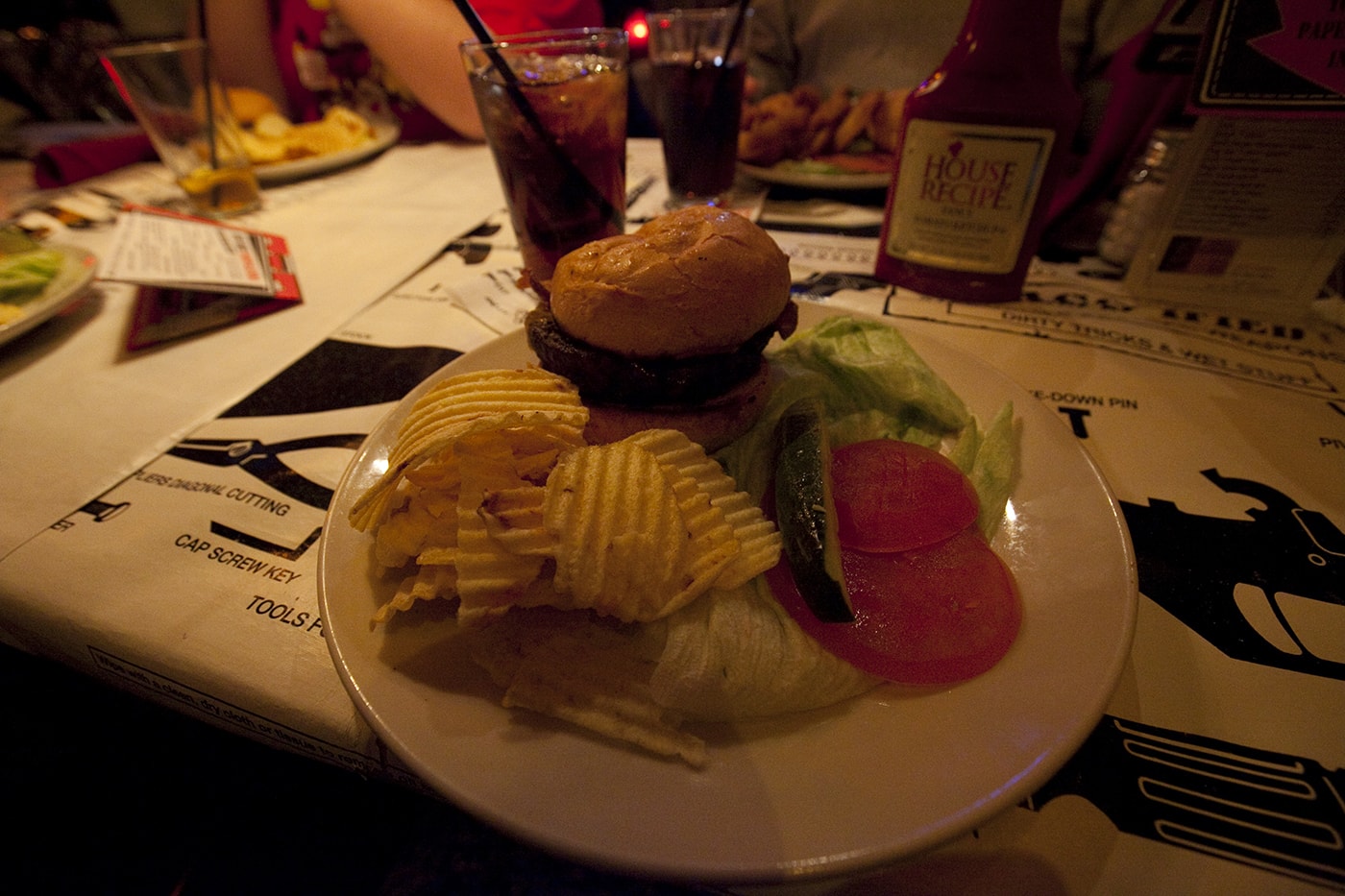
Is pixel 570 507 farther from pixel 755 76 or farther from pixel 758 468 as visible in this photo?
pixel 755 76

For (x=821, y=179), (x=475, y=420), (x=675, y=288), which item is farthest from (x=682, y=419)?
(x=821, y=179)

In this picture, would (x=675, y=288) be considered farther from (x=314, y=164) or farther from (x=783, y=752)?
(x=314, y=164)

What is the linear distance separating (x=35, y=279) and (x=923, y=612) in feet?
8.39

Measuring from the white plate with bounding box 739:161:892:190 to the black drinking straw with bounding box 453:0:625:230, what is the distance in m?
0.94

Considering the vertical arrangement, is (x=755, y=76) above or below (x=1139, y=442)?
above

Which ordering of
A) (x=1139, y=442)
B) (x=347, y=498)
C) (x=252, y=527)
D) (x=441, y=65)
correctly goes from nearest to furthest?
(x=347, y=498)
(x=252, y=527)
(x=1139, y=442)
(x=441, y=65)

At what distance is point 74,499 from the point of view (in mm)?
1231

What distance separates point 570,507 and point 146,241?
202 centimetres

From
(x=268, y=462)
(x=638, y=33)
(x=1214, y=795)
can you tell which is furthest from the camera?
(x=638, y=33)

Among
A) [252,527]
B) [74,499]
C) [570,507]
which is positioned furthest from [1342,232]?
[74,499]

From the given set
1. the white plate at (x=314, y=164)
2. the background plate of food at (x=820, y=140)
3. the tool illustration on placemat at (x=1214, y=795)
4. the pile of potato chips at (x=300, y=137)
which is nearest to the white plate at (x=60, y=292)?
the white plate at (x=314, y=164)

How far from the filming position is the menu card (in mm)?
1802

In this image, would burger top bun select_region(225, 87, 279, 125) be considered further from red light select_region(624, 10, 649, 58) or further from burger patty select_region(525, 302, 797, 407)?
burger patty select_region(525, 302, 797, 407)

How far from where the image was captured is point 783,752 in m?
0.75
